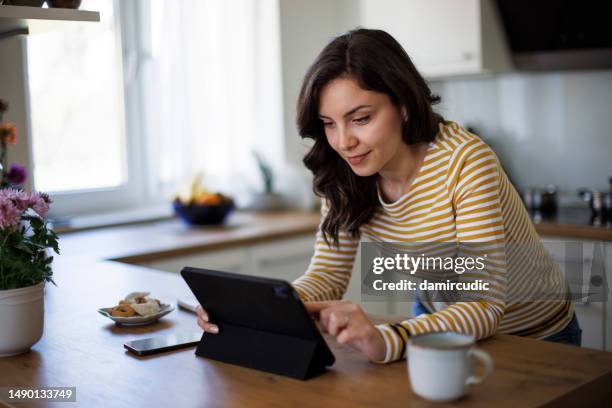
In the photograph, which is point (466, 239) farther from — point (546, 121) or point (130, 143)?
point (130, 143)

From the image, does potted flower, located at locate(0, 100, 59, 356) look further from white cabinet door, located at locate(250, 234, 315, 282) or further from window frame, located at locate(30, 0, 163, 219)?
window frame, located at locate(30, 0, 163, 219)

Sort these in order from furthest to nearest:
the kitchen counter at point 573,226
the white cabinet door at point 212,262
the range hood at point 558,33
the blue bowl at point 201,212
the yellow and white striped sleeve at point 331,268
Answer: the blue bowl at point 201,212 < the range hood at point 558,33 < the white cabinet door at point 212,262 < the kitchen counter at point 573,226 < the yellow and white striped sleeve at point 331,268

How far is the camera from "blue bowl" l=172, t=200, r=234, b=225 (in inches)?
137

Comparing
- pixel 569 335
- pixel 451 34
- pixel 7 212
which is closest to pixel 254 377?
pixel 7 212

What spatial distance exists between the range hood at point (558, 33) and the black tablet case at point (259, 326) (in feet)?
7.81

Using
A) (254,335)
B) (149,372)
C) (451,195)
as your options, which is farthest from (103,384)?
(451,195)

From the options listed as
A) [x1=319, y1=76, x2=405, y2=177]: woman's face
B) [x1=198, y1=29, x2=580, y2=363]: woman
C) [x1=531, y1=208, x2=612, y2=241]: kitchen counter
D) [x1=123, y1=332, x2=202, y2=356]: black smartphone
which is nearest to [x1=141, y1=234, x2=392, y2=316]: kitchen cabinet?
[x1=531, y1=208, x2=612, y2=241]: kitchen counter

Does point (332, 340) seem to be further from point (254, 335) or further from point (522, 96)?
point (522, 96)

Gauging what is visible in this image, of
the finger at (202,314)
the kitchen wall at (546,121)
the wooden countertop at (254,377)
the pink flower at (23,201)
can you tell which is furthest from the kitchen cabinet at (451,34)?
the pink flower at (23,201)

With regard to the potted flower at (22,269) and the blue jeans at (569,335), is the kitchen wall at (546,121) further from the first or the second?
the potted flower at (22,269)

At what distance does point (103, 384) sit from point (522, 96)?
2869 millimetres

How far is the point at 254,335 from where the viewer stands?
1.39 meters

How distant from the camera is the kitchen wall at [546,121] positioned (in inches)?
137

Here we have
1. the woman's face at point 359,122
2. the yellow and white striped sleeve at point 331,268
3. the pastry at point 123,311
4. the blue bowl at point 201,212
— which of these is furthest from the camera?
the blue bowl at point 201,212
